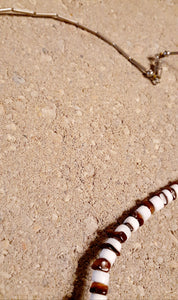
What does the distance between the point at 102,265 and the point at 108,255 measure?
0.10ft

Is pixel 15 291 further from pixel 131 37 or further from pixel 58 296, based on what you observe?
pixel 131 37

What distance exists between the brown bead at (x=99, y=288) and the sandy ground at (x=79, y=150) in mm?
61

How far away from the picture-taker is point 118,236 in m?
0.74

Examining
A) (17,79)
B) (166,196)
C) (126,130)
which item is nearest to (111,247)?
(166,196)

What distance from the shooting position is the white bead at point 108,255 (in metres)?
0.70

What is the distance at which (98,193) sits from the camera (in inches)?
32.3

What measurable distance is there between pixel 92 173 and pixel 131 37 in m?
0.53

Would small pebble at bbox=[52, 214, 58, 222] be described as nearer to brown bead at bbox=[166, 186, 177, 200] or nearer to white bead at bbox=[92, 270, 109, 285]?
white bead at bbox=[92, 270, 109, 285]

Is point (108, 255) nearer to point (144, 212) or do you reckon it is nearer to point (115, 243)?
point (115, 243)

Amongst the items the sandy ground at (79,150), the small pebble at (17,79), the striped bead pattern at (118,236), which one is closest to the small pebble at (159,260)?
the sandy ground at (79,150)

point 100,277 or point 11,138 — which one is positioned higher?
point 11,138

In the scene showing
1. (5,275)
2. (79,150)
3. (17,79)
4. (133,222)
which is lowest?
(5,275)

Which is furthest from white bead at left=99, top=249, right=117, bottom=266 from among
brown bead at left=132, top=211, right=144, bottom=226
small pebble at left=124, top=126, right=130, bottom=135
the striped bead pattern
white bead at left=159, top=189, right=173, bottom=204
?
small pebble at left=124, top=126, right=130, bottom=135

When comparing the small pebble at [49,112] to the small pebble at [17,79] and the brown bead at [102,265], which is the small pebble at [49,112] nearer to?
the small pebble at [17,79]
